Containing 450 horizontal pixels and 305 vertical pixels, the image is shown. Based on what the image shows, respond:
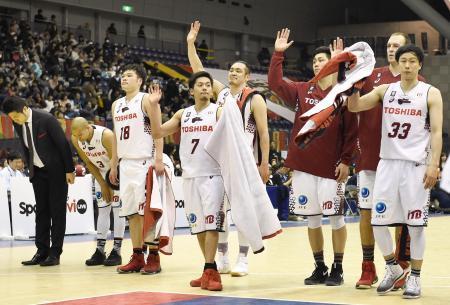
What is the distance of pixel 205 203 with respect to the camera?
8156mm

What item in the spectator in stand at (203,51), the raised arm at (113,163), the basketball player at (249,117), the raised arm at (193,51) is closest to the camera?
the basketball player at (249,117)

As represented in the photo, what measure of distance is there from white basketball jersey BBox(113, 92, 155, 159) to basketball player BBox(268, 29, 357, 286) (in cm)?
182

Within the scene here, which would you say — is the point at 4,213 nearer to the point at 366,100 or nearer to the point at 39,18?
the point at 366,100

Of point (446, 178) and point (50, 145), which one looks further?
point (50, 145)

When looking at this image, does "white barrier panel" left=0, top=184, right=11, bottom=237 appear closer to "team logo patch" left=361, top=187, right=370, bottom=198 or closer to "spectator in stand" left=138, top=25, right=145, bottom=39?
"team logo patch" left=361, top=187, right=370, bottom=198

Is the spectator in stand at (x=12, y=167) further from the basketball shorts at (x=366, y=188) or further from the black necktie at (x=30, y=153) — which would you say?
the basketball shorts at (x=366, y=188)

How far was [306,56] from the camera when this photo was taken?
146 feet

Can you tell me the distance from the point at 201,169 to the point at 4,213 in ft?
25.9

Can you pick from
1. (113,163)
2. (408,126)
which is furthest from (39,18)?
(408,126)

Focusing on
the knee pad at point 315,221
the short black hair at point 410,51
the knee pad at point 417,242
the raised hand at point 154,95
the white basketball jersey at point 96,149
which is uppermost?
the short black hair at point 410,51

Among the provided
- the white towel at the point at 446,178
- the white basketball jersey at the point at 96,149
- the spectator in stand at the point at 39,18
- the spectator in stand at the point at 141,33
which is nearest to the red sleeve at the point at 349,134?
the white towel at the point at 446,178

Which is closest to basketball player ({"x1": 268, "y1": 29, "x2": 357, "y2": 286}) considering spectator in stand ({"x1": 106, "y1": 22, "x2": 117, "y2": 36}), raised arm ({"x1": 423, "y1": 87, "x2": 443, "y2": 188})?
raised arm ({"x1": 423, "y1": 87, "x2": 443, "y2": 188})

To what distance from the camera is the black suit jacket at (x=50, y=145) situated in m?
10.6

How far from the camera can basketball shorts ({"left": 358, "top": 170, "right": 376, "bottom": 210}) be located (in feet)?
25.4
